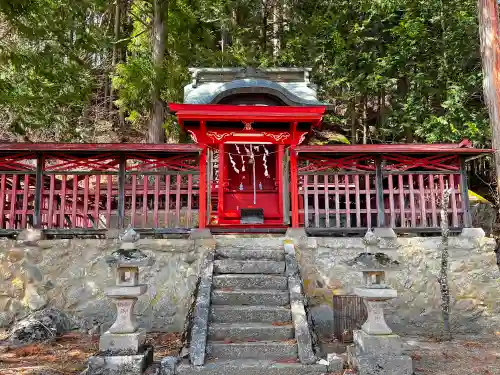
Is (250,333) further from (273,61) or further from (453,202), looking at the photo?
(273,61)

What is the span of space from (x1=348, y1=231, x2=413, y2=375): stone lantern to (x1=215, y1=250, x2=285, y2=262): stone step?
5.72ft

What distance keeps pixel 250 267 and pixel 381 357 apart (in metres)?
2.34

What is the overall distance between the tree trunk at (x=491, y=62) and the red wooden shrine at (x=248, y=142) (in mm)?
3748

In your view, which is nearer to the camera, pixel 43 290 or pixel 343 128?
pixel 43 290

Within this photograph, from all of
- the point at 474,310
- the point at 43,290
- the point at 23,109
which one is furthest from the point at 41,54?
the point at 474,310

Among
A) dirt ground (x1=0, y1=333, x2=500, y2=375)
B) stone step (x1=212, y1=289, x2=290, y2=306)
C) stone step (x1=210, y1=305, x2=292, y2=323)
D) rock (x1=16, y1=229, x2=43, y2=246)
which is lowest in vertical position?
dirt ground (x1=0, y1=333, x2=500, y2=375)

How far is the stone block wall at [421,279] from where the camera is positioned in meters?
7.12

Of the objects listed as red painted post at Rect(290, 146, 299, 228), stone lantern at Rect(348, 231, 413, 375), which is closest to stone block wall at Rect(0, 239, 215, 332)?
red painted post at Rect(290, 146, 299, 228)

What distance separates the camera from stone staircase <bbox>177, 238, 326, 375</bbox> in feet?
14.5

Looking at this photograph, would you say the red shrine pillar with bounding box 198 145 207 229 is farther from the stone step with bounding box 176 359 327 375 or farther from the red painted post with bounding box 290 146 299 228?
the stone step with bounding box 176 359 327 375

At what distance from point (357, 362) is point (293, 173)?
4.01 metres

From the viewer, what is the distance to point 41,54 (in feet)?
30.9

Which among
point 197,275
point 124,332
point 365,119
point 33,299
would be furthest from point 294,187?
point 365,119

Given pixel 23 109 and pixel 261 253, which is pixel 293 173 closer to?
pixel 261 253
